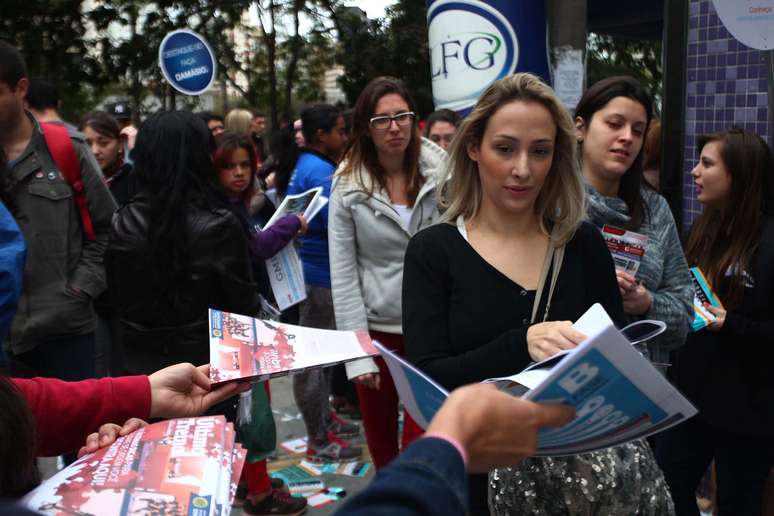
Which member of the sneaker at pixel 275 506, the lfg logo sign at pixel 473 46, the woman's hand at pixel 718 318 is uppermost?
the lfg logo sign at pixel 473 46

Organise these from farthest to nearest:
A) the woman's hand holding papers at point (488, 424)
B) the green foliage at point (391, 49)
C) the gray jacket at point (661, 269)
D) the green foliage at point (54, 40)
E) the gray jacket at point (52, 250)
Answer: the green foliage at point (54, 40) < the green foliage at point (391, 49) < the gray jacket at point (52, 250) < the gray jacket at point (661, 269) < the woman's hand holding papers at point (488, 424)

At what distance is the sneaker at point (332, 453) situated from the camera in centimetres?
485

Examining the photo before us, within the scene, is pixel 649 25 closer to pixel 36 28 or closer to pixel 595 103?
pixel 595 103

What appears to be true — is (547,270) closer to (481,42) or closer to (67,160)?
(67,160)

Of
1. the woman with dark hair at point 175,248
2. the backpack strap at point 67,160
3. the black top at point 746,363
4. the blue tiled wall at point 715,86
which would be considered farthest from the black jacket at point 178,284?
the blue tiled wall at point 715,86

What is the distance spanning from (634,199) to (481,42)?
2.84 meters

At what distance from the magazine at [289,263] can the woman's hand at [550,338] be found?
2.40 metres

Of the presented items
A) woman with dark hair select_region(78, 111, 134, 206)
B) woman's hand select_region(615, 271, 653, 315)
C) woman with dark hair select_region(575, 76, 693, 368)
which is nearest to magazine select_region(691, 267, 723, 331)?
woman with dark hair select_region(575, 76, 693, 368)

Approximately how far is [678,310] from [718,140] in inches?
35.7

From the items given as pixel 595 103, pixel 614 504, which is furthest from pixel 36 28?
pixel 614 504

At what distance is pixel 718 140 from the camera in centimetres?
328

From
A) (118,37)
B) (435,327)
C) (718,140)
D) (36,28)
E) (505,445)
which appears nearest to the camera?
(505,445)

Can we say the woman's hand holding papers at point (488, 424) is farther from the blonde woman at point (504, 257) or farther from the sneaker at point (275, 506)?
the sneaker at point (275, 506)

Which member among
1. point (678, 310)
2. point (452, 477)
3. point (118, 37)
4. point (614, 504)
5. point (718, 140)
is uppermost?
point (118, 37)
